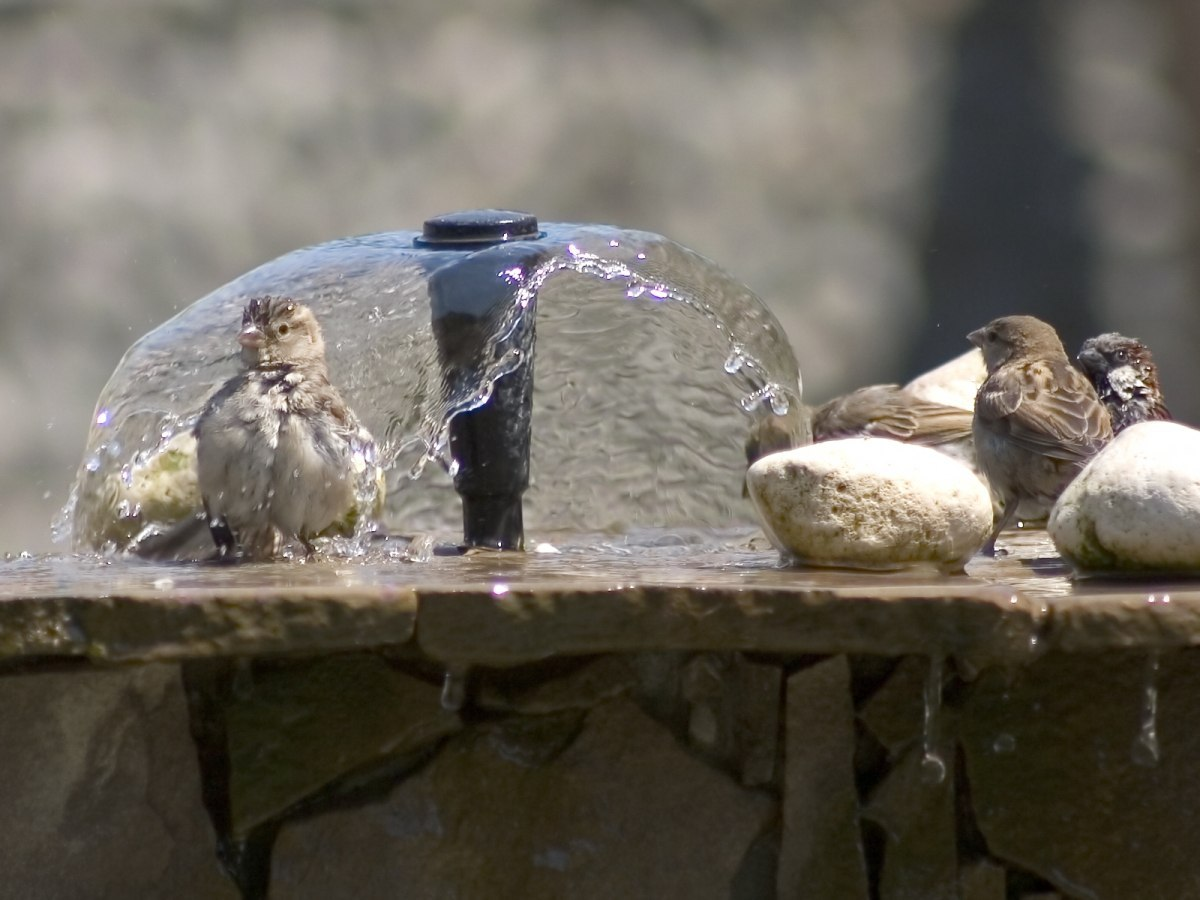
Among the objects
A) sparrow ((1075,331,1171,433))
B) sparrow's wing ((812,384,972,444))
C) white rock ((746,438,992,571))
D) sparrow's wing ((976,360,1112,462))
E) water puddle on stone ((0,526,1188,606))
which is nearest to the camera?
water puddle on stone ((0,526,1188,606))

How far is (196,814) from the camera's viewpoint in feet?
11.2

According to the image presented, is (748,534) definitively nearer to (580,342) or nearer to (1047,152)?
(580,342)

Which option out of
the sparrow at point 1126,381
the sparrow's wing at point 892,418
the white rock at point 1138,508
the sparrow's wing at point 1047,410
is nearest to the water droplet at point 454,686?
the white rock at point 1138,508

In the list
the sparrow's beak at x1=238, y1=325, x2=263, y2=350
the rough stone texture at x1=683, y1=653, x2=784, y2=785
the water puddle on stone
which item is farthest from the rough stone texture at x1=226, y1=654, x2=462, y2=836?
the sparrow's beak at x1=238, y1=325, x2=263, y2=350

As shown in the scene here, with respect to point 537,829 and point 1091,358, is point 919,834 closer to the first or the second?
point 537,829

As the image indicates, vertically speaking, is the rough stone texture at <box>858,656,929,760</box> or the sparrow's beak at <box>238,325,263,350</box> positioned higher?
the sparrow's beak at <box>238,325,263,350</box>

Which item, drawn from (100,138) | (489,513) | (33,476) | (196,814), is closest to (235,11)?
(100,138)

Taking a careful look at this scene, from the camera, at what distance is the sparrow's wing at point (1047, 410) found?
491 centimetres

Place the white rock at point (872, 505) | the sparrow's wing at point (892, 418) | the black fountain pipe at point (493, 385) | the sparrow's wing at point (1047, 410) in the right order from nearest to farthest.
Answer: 1. the white rock at point (872, 505)
2. the black fountain pipe at point (493, 385)
3. the sparrow's wing at point (1047, 410)
4. the sparrow's wing at point (892, 418)

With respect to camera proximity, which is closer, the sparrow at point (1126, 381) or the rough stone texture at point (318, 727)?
the rough stone texture at point (318, 727)

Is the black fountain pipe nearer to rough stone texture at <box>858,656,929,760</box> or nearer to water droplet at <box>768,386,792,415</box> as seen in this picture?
water droplet at <box>768,386,792,415</box>

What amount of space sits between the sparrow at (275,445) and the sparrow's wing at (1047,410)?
5.61 feet

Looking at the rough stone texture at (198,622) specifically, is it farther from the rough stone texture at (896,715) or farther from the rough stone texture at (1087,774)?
the rough stone texture at (1087,774)

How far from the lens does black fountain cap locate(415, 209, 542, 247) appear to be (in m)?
4.49
